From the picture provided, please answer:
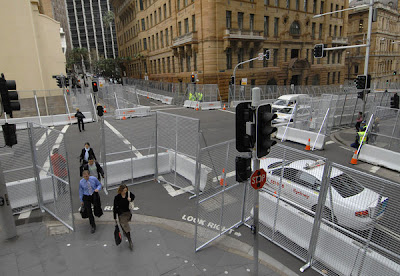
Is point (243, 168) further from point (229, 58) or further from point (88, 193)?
point (229, 58)

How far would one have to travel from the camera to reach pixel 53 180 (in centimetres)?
733

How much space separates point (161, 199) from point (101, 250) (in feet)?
8.76

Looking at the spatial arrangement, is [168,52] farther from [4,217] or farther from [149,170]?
[4,217]

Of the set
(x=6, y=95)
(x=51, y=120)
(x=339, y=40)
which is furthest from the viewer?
(x=339, y=40)

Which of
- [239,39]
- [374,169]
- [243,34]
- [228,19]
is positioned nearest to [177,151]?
[374,169]

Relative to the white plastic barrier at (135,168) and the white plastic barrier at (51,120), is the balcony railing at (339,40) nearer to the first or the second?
the white plastic barrier at (51,120)

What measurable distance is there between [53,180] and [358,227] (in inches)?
291

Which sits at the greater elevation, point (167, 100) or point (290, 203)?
point (167, 100)

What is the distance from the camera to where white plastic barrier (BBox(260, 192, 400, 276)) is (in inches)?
173

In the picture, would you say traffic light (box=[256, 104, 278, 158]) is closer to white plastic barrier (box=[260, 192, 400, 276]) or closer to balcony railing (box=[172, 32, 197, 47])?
white plastic barrier (box=[260, 192, 400, 276])

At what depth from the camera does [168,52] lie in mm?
44250

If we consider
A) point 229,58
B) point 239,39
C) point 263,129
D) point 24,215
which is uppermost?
point 239,39

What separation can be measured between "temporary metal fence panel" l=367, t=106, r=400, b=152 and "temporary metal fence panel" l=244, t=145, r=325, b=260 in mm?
8221

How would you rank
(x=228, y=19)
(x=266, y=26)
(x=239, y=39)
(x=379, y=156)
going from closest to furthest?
(x=379, y=156)
(x=239, y=39)
(x=228, y=19)
(x=266, y=26)
